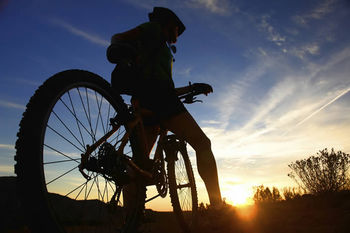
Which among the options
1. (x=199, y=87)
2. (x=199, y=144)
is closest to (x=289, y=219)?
(x=199, y=144)

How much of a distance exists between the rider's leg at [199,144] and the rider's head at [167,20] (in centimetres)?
110

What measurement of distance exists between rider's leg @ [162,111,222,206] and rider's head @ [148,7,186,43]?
110 centimetres

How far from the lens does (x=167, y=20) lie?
2803mm

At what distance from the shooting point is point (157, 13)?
9.16ft

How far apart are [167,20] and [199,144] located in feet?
5.24

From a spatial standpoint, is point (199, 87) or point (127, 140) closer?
point (127, 140)

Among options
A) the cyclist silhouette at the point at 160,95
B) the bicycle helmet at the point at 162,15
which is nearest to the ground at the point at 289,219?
the cyclist silhouette at the point at 160,95

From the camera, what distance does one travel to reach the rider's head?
2789 mm

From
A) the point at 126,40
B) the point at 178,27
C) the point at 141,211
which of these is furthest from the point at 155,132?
the point at 178,27

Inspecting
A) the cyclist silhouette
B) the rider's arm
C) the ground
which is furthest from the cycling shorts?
the ground

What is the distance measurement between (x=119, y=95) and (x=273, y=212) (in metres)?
3.04

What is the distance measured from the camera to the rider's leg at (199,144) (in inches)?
96.7

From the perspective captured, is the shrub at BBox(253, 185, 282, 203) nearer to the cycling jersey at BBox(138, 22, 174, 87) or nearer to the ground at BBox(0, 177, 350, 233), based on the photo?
the ground at BBox(0, 177, 350, 233)

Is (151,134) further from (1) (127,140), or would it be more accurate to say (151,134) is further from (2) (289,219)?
(2) (289,219)
